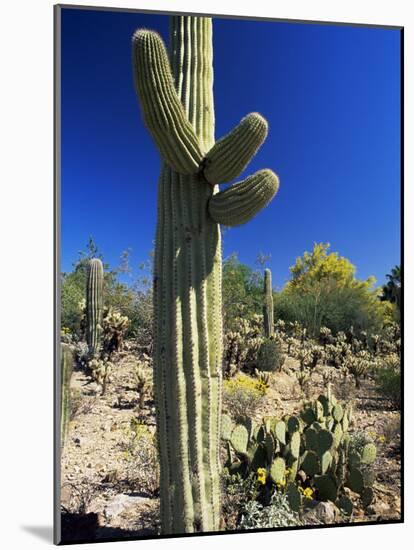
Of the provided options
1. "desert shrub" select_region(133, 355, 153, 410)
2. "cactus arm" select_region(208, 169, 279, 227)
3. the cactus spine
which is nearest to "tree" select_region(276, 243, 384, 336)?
"desert shrub" select_region(133, 355, 153, 410)

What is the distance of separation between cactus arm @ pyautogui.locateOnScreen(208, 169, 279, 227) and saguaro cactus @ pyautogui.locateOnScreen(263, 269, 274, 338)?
131 cm

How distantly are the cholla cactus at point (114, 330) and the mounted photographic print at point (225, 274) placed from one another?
17mm

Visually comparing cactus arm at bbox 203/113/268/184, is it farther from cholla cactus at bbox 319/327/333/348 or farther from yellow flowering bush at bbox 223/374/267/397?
cholla cactus at bbox 319/327/333/348

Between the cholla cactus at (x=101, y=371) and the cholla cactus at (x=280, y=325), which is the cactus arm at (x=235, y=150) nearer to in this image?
the cholla cactus at (x=101, y=371)

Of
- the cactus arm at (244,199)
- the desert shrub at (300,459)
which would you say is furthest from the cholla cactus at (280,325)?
the cactus arm at (244,199)

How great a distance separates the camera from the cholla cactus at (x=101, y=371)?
457 centimetres

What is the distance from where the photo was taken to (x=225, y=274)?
5.22 meters

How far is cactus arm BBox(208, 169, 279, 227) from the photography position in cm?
368

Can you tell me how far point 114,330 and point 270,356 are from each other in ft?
4.01

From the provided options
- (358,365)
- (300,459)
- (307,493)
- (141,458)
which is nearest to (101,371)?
(141,458)

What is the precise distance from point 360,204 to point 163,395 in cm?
186

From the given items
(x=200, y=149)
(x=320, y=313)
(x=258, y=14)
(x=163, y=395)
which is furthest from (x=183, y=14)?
(x=320, y=313)

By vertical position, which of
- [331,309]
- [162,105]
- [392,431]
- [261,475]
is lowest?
[261,475]

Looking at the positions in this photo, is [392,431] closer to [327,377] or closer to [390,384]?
[390,384]
